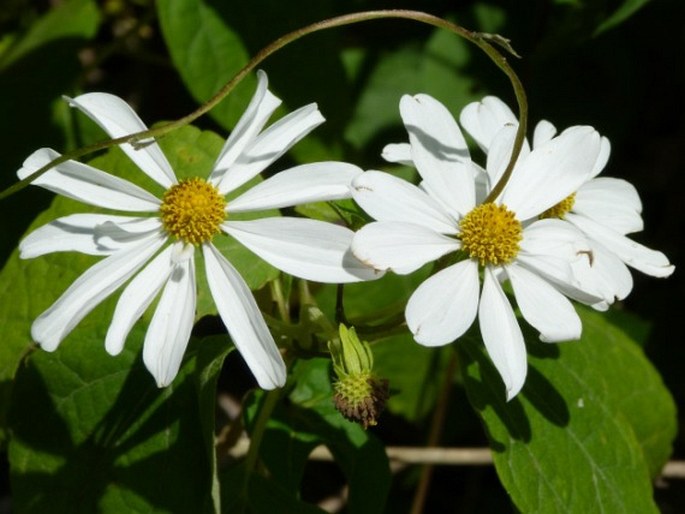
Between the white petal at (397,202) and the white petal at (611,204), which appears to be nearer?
the white petal at (397,202)

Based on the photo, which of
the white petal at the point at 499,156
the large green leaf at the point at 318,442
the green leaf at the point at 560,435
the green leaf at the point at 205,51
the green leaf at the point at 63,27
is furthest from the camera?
the green leaf at the point at 63,27

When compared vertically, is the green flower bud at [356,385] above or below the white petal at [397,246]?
below

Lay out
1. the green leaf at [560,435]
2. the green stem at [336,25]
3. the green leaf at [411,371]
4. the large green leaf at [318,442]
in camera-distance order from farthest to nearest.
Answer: the green leaf at [411,371] → the large green leaf at [318,442] → the green leaf at [560,435] → the green stem at [336,25]

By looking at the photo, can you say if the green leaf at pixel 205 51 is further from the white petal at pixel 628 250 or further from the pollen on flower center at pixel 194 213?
the white petal at pixel 628 250

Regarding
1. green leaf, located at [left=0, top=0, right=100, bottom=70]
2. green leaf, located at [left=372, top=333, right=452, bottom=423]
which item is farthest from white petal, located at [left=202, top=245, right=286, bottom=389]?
green leaf, located at [left=0, top=0, right=100, bottom=70]

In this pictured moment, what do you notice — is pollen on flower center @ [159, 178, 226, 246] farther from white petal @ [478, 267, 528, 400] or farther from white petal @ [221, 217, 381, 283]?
white petal @ [478, 267, 528, 400]

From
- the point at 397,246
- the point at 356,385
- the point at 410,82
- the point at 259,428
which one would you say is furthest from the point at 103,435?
the point at 410,82

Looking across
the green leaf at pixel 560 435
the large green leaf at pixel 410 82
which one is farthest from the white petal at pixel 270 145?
the large green leaf at pixel 410 82

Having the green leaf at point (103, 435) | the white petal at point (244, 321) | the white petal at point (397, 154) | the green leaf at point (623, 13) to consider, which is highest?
the green leaf at point (623, 13)
